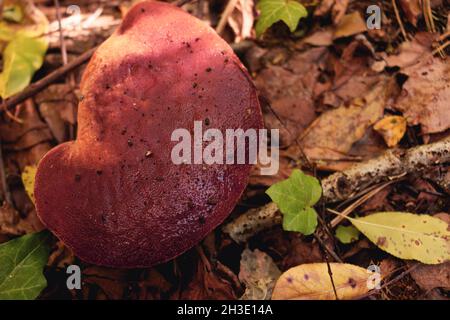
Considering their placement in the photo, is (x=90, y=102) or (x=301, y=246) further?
(x=301, y=246)

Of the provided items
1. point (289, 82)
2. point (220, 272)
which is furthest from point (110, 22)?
point (220, 272)

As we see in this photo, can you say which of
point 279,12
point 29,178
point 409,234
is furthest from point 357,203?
point 29,178

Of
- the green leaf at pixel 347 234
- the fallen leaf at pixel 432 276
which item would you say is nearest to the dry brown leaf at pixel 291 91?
the green leaf at pixel 347 234

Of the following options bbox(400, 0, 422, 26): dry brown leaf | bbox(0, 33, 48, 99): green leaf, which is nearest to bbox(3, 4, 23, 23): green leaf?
bbox(0, 33, 48, 99): green leaf

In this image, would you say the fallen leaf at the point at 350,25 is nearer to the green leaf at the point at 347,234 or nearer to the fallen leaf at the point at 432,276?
the green leaf at the point at 347,234
